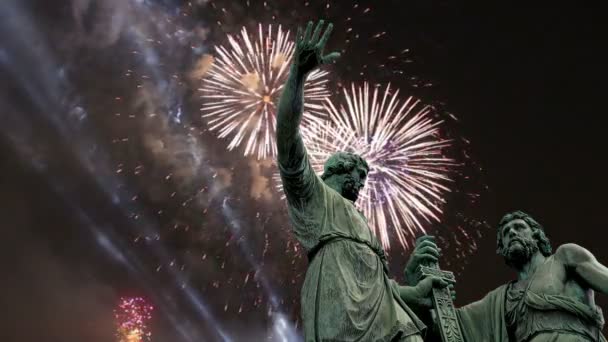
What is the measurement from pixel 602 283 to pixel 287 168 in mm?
4412

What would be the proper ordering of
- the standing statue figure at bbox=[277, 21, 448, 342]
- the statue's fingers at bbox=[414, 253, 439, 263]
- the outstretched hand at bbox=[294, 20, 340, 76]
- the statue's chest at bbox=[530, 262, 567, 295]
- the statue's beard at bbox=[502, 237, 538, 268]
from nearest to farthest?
the standing statue figure at bbox=[277, 21, 448, 342] → the outstretched hand at bbox=[294, 20, 340, 76] → the statue's chest at bbox=[530, 262, 567, 295] → the statue's beard at bbox=[502, 237, 538, 268] → the statue's fingers at bbox=[414, 253, 439, 263]

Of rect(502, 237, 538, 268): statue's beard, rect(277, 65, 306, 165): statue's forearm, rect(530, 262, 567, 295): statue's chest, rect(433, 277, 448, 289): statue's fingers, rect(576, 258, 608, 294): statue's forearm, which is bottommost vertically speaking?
rect(576, 258, 608, 294): statue's forearm

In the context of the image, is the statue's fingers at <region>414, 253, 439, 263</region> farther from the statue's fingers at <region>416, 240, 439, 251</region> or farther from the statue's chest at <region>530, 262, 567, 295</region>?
the statue's chest at <region>530, 262, 567, 295</region>

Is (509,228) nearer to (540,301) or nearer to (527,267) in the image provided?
(527,267)

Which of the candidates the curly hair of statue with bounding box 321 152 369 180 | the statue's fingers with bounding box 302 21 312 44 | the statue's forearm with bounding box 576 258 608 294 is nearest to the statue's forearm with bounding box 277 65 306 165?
the statue's fingers with bounding box 302 21 312 44

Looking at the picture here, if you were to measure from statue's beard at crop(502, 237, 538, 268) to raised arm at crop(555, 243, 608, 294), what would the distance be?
0.42 meters

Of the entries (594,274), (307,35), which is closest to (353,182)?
(307,35)

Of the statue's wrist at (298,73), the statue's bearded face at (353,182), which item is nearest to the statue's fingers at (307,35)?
the statue's wrist at (298,73)

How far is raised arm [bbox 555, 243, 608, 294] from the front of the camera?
9805 millimetres

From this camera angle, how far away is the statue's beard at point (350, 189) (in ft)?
35.6

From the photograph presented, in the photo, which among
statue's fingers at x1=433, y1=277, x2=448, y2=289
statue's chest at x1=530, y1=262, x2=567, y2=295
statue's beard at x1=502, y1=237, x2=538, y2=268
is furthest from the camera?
statue's beard at x1=502, y1=237, x2=538, y2=268

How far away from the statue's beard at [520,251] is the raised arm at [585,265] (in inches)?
16.6

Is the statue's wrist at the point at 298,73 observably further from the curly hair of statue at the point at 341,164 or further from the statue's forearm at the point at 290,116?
the curly hair of statue at the point at 341,164

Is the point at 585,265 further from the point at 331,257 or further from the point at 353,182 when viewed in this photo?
the point at 331,257
